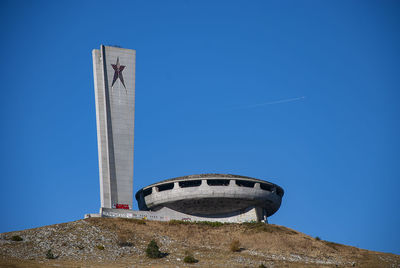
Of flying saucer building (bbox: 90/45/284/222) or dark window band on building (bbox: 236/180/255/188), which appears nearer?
flying saucer building (bbox: 90/45/284/222)

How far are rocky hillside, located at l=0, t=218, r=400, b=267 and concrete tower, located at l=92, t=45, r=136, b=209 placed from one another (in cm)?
862

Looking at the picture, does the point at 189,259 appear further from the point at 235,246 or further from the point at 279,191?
the point at 279,191

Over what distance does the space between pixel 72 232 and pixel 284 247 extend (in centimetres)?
2099

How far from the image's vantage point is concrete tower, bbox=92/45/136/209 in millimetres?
76875

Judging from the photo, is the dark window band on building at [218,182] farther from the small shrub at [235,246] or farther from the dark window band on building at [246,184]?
the small shrub at [235,246]

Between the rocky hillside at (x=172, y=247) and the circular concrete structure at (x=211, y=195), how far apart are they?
6733 mm

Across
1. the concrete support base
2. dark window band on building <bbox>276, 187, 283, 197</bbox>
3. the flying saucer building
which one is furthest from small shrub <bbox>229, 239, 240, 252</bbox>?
dark window band on building <bbox>276, 187, 283, 197</bbox>

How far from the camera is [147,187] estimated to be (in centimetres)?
7981

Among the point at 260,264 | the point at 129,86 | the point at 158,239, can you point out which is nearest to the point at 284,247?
the point at 260,264

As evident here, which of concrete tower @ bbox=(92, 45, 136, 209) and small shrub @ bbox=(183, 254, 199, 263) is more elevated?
concrete tower @ bbox=(92, 45, 136, 209)

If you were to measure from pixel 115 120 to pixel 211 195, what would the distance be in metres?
15.6

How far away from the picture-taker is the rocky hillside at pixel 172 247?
5431 cm

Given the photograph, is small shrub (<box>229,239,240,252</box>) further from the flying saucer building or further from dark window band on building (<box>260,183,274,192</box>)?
dark window band on building (<box>260,183,274,192</box>)

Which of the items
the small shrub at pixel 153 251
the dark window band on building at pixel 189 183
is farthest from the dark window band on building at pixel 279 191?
the small shrub at pixel 153 251
